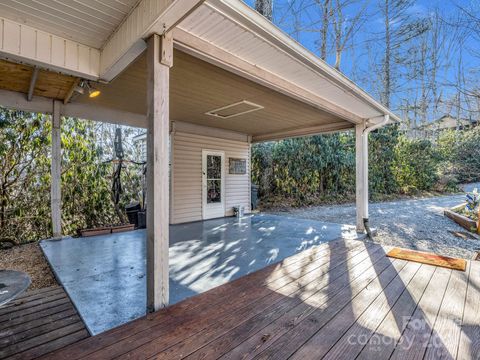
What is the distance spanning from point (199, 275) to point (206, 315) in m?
0.92

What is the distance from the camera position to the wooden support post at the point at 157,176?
201 cm

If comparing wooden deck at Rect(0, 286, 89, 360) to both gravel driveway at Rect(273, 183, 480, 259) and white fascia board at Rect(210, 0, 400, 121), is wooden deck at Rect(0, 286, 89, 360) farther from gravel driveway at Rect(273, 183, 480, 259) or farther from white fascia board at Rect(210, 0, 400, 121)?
gravel driveway at Rect(273, 183, 480, 259)

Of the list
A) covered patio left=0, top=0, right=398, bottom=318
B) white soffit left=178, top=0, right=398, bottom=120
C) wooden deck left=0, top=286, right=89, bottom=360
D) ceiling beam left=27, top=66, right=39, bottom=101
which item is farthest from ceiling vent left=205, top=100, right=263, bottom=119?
wooden deck left=0, top=286, right=89, bottom=360

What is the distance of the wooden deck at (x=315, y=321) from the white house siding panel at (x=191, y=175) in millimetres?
3802

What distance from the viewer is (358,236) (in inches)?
184

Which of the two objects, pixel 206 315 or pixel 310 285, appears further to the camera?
pixel 310 285

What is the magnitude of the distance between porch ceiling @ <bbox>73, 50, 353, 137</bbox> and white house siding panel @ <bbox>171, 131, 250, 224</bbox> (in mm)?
570

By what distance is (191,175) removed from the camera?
6430mm

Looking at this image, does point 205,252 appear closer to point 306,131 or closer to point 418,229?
point 306,131

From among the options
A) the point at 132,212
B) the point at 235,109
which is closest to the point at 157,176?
the point at 235,109

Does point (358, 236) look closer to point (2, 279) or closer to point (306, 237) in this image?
point (306, 237)

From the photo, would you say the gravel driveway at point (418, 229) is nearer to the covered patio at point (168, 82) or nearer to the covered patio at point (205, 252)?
the covered patio at point (168, 82)

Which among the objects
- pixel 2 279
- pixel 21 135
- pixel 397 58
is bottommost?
pixel 2 279

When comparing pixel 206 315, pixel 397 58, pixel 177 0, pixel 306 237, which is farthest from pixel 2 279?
pixel 397 58
